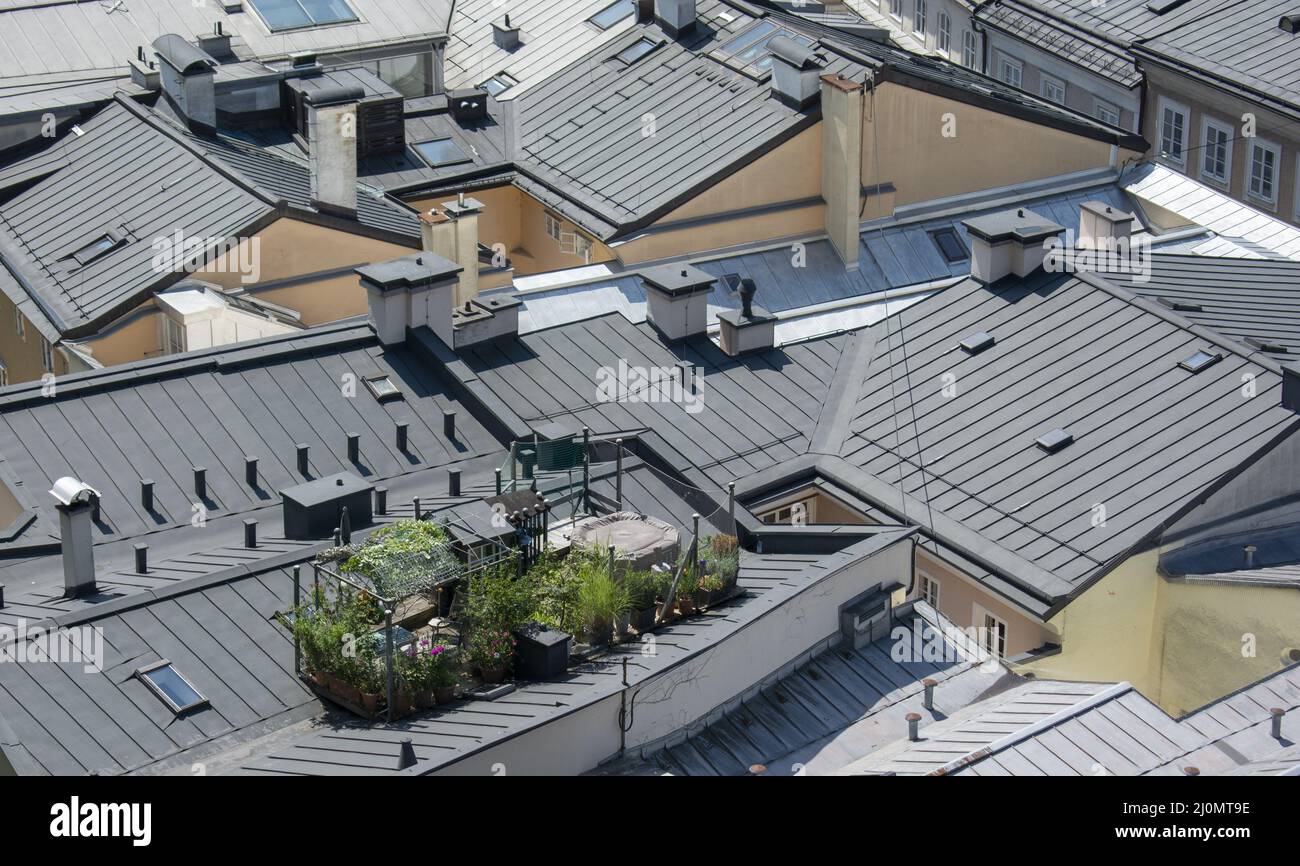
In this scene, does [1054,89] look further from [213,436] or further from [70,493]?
[70,493]

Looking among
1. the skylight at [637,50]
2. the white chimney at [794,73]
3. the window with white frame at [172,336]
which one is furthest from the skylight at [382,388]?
the skylight at [637,50]

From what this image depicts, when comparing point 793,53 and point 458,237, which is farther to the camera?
point 793,53

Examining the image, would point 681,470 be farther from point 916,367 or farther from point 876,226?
point 876,226

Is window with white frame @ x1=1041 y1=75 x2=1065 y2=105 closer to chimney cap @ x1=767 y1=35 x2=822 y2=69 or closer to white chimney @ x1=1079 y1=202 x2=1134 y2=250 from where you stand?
chimney cap @ x1=767 y1=35 x2=822 y2=69

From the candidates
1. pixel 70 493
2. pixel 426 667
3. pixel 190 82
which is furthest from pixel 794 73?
pixel 426 667

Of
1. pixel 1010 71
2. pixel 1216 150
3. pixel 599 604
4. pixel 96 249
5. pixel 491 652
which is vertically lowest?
pixel 491 652

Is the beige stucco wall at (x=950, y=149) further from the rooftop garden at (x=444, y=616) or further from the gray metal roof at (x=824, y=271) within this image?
the rooftop garden at (x=444, y=616)
